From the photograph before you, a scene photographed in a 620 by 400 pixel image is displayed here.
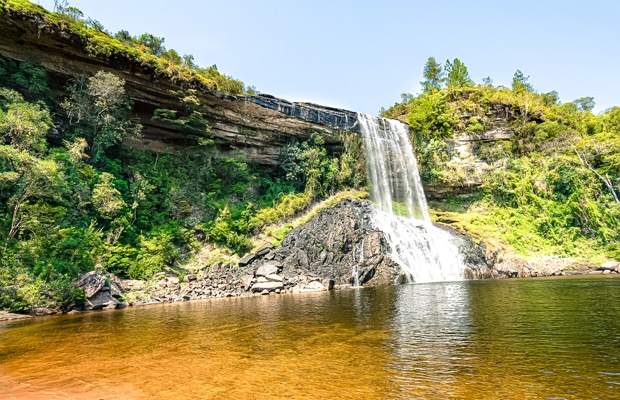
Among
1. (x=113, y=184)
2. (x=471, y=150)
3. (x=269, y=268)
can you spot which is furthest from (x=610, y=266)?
(x=113, y=184)

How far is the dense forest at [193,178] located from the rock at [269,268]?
2888 millimetres

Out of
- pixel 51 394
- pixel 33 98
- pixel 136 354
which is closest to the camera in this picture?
pixel 51 394

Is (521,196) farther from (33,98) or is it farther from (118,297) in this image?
(33,98)

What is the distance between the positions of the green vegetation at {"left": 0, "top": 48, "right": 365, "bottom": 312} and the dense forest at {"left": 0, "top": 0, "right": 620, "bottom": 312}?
0.08m

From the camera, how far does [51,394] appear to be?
14.8 feet

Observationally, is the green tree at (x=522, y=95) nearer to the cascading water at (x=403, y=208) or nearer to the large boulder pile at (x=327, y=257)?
the cascading water at (x=403, y=208)

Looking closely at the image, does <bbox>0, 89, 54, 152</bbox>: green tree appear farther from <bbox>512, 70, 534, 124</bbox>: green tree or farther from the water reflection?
<bbox>512, 70, 534, 124</bbox>: green tree

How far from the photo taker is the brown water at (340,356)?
409 centimetres

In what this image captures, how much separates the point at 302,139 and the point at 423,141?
12.4 meters

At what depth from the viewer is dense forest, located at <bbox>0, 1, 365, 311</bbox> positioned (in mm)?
14273

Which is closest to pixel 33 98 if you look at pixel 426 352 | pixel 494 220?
pixel 426 352

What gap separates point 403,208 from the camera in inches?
1171

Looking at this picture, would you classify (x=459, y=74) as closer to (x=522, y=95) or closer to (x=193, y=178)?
(x=522, y=95)

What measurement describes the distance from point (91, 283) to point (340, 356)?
577 inches
